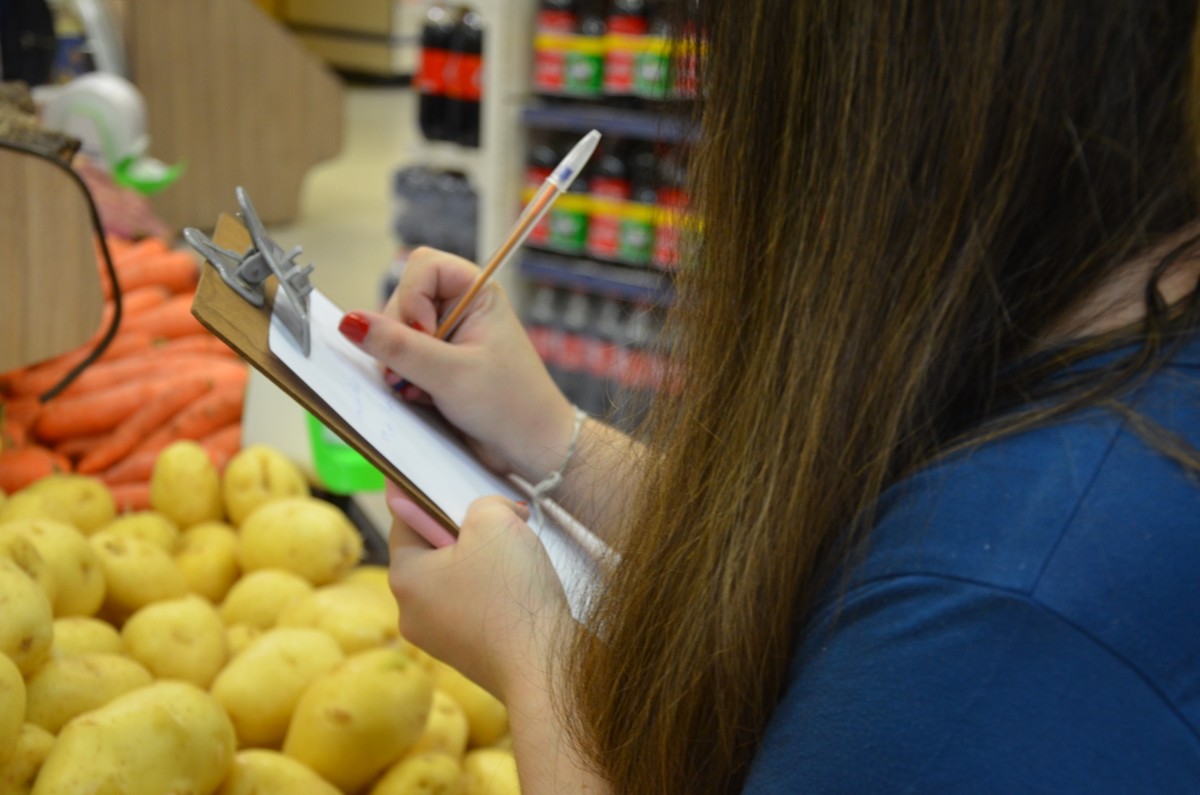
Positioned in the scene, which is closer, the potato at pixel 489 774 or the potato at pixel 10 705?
the potato at pixel 10 705

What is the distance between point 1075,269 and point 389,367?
591 millimetres

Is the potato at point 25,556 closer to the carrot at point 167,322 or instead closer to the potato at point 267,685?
the potato at point 267,685

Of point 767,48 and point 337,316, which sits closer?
point 767,48

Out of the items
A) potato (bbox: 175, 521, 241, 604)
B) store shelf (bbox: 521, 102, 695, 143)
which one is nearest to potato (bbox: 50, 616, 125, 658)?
potato (bbox: 175, 521, 241, 604)

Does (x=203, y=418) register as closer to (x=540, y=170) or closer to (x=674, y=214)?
(x=674, y=214)

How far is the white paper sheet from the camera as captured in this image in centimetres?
77

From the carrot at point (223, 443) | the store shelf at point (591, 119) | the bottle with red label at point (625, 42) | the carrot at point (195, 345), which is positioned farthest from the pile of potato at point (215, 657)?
the bottle with red label at point (625, 42)

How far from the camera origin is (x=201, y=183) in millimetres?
4895

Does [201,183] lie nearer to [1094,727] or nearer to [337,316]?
[337,316]

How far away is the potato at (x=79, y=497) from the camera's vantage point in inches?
50.5

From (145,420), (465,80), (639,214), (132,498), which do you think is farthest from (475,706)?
(465,80)

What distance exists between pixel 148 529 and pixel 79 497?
3.4 inches

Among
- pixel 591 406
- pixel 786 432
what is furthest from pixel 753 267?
pixel 591 406

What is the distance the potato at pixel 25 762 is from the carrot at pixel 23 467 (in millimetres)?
596
